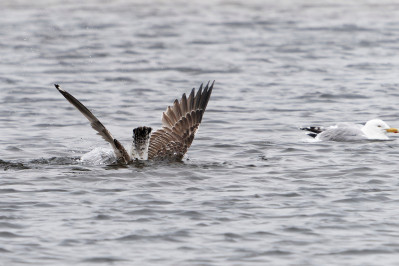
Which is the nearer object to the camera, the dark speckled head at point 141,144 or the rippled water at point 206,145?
the rippled water at point 206,145

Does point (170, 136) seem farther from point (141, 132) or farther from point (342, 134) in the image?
point (342, 134)

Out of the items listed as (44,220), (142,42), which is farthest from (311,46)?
(44,220)

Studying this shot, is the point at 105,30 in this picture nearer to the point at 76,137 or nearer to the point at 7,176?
the point at 76,137

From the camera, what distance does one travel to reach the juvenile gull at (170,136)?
12.2 metres

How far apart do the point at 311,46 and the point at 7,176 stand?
16.2 m

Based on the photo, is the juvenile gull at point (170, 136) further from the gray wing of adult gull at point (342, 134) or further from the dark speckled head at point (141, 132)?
the gray wing of adult gull at point (342, 134)

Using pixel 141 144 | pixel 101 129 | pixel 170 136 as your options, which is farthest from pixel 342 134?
pixel 101 129

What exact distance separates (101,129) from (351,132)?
15.1 ft

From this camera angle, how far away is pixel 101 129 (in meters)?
11.6

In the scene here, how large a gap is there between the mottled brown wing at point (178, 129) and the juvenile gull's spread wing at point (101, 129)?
0.43 meters

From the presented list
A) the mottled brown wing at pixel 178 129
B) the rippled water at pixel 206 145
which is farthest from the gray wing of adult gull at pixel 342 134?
the mottled brown wing at pixel 178 129

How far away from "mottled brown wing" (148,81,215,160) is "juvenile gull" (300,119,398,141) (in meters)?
2.20

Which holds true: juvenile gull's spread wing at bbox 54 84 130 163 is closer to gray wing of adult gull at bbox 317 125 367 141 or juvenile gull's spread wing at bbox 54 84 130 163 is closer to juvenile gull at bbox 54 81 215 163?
juvenile gull at bbox 54 81 215 163

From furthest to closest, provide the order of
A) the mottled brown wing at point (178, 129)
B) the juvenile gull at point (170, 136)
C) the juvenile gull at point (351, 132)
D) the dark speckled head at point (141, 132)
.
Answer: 1. the juvenile gull at point (351, 132)
2. the mottled brown wing at point (178, 129)
3. the juvenile gull at point (170, 136)
4. the dark speckled head at point (141, 132)
